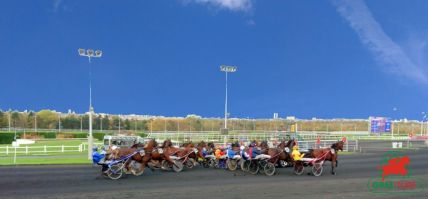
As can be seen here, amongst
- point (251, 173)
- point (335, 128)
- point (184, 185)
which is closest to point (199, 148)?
point (251, 173)

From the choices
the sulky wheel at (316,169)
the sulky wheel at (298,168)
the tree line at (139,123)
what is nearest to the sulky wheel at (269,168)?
the sulky wheel at (298,168)

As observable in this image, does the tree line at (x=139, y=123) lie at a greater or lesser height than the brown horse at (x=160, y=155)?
lesser

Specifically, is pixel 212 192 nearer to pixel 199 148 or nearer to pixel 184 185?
pixel 184 185

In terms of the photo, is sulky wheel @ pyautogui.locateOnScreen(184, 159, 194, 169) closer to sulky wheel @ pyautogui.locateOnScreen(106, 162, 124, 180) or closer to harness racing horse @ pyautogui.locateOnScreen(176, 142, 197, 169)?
harness racing horse @ pyautogui.locateOnScreen(176, 142, 197, 169)

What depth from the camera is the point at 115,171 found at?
729 inches

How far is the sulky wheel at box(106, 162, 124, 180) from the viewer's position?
60.6 ft

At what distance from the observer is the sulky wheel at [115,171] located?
60.6 ft

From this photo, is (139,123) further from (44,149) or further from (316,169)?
(316,169)

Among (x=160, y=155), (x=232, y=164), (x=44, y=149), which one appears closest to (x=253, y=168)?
(x=232, y=164)

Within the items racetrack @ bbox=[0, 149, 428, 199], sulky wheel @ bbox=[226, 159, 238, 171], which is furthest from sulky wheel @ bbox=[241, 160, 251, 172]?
racetrack @ bbox=[0, 149, 428, 199]

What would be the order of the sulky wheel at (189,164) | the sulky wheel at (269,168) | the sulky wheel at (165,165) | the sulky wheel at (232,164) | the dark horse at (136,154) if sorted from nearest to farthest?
the dark horse at (136,154) → the sulky wheel at (269,168) → the sulky wheel at (165,165) → the sulky wheel at (232,164) → the sulky wheel at (189,164)

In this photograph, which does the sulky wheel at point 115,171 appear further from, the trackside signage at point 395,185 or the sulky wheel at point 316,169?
the trackside signage at point 395,185

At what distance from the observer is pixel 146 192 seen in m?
14.2

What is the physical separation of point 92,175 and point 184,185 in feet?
17.5
